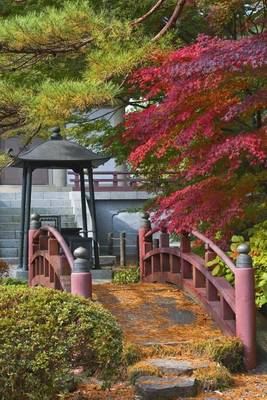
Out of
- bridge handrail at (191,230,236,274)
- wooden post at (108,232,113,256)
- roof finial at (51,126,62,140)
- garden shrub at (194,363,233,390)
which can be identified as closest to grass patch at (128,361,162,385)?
garden shrub at (194,363,233,390)

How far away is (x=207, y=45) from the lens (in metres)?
7.70

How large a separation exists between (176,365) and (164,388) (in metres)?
0.55

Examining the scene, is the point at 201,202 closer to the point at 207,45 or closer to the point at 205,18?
the point at 207,45

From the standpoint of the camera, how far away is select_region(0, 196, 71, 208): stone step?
21.1m

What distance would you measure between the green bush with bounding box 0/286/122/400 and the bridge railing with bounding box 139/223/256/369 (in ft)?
6.70

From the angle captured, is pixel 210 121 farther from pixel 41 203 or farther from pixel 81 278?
pixel 41 203

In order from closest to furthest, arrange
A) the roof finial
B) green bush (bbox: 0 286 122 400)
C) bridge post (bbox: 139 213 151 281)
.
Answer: green bush (bbox: 0 286 122 400) < bridge post (bbox: 139 213 151 281) < the roof finial

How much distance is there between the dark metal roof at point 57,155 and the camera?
12.3 meters

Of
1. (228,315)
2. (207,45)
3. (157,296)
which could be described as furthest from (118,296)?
(207,45)

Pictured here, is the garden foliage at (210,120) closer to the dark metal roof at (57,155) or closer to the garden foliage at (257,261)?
the garden foliage at (257,261)

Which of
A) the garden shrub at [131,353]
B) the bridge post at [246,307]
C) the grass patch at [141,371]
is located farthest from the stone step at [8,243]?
the grass patch at [141,371]

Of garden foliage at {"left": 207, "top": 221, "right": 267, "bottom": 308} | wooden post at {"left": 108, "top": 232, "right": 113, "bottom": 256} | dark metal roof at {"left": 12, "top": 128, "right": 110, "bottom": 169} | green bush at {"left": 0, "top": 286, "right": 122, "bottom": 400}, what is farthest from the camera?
wooden post at {"left": 108, "top": 232, "right": 113, "bottom": 256}

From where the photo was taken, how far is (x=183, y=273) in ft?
28.8

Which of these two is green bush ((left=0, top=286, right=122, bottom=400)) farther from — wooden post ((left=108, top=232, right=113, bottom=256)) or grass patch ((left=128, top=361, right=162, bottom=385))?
wooden post ((left=108, top=232, right=113, bottom=256))
